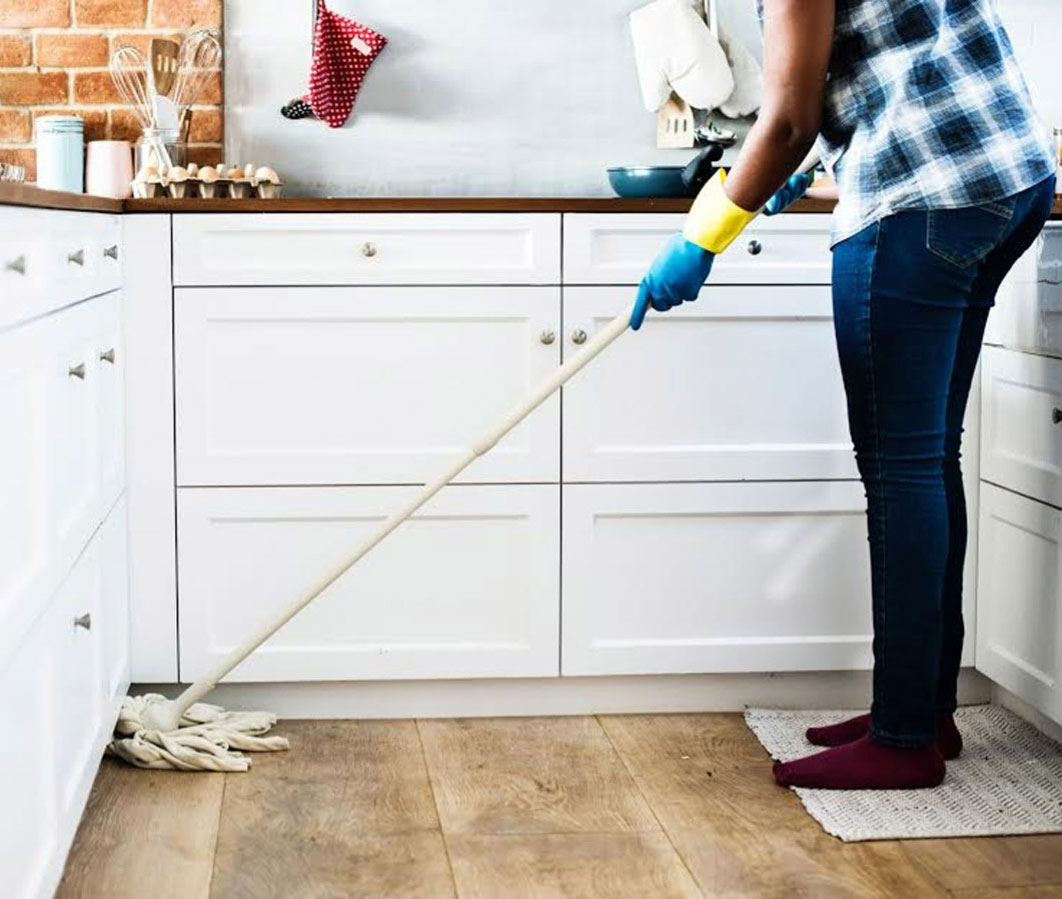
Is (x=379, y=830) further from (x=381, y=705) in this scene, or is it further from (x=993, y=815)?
(x=993, y=815)

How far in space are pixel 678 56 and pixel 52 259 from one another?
160 cm

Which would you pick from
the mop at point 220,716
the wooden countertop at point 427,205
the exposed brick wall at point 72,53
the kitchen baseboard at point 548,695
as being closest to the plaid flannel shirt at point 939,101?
the mop at point 220,716

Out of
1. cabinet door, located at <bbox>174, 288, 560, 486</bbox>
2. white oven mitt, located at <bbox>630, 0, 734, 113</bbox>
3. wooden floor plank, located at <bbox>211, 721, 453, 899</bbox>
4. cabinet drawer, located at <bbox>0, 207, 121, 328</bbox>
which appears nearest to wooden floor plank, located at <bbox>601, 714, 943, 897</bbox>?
wooden floor plank, located at <bbox>211, 721, 453, 899</bbox>

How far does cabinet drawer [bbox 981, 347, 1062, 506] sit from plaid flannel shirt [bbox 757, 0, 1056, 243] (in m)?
0.48

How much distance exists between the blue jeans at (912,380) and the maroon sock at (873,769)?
0.02m

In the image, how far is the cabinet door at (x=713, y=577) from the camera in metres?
2.81

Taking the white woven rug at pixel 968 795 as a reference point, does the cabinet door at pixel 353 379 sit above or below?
above

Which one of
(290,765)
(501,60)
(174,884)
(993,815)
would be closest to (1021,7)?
(501,60)

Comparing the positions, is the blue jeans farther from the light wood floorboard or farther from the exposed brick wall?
the exposed brick wall

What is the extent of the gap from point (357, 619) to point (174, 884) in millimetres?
773

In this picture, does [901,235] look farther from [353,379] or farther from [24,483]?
[24,483]

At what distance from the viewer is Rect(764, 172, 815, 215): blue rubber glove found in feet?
8.43

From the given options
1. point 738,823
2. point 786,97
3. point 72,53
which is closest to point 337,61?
point 72,53

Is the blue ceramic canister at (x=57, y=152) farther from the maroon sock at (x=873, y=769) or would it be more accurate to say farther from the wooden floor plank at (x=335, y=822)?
the maroon sock at (x=873, y=769)
